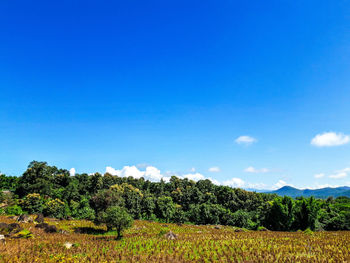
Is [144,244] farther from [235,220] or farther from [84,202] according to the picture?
[235,220]

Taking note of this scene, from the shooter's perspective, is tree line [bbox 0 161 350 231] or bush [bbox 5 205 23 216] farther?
tree line [bbox 0 161 350 231]

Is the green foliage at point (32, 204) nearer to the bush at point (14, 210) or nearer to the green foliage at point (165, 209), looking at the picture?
the bush at point (14, 210)

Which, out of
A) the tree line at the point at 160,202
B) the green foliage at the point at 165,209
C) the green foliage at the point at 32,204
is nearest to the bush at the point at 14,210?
the tree line at the point at 160,202

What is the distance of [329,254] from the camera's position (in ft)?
73.2

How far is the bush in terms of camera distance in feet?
151

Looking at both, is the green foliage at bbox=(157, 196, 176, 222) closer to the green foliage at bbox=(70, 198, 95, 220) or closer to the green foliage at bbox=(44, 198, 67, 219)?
the green foliage at bbox=(70, 198, 95, 220)

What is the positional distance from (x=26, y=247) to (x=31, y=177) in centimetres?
4974

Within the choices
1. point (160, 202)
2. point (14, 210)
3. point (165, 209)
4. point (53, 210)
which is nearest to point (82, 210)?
point (53, 210)

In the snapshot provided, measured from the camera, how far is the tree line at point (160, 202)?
48969mm

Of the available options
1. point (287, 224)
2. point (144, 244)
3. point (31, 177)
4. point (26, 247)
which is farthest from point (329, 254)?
point (31, 177)

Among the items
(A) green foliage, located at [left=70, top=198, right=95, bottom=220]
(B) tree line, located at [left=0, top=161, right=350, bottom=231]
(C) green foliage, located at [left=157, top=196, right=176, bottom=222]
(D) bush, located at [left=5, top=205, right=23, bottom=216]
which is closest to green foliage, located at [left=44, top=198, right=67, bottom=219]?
(B) tree line, located at [left=0, top=161, right=350, bottom=231]

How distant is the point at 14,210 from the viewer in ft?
153

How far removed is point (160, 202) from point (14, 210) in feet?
119

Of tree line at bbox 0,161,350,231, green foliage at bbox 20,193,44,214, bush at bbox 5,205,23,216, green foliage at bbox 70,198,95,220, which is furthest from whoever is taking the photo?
green foliage at bbox 70,198,95,220
